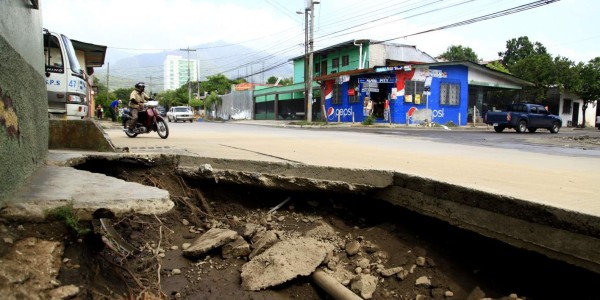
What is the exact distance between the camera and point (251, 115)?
141 ft

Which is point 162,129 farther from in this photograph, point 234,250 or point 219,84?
point 219,84

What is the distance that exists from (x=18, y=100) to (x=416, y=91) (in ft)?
80.8

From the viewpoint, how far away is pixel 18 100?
245cm

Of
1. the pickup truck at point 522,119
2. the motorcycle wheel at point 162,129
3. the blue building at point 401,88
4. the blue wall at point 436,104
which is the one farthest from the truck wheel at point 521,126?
the motorcycle wheel at point 162,129

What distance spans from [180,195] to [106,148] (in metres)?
1.20

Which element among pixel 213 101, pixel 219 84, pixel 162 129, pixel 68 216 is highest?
pixel 219 84

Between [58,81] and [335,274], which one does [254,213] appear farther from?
[58,81]

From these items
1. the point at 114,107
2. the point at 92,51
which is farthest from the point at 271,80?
the point at 92,51

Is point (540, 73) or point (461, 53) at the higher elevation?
point (461, 53)

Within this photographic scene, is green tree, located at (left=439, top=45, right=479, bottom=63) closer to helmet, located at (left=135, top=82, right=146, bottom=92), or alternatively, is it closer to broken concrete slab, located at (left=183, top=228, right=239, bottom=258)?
helmet, located at (left=135, top=82, right=146, bottom=92)

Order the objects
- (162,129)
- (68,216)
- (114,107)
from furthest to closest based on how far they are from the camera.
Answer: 1. (114,107)
2. (162,129)
3. (68,216)

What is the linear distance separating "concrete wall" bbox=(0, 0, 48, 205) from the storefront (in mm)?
22950

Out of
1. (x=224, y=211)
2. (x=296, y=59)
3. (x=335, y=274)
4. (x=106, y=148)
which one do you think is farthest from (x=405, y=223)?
(x=296, y=59)

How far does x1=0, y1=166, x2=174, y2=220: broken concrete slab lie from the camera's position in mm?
2059
